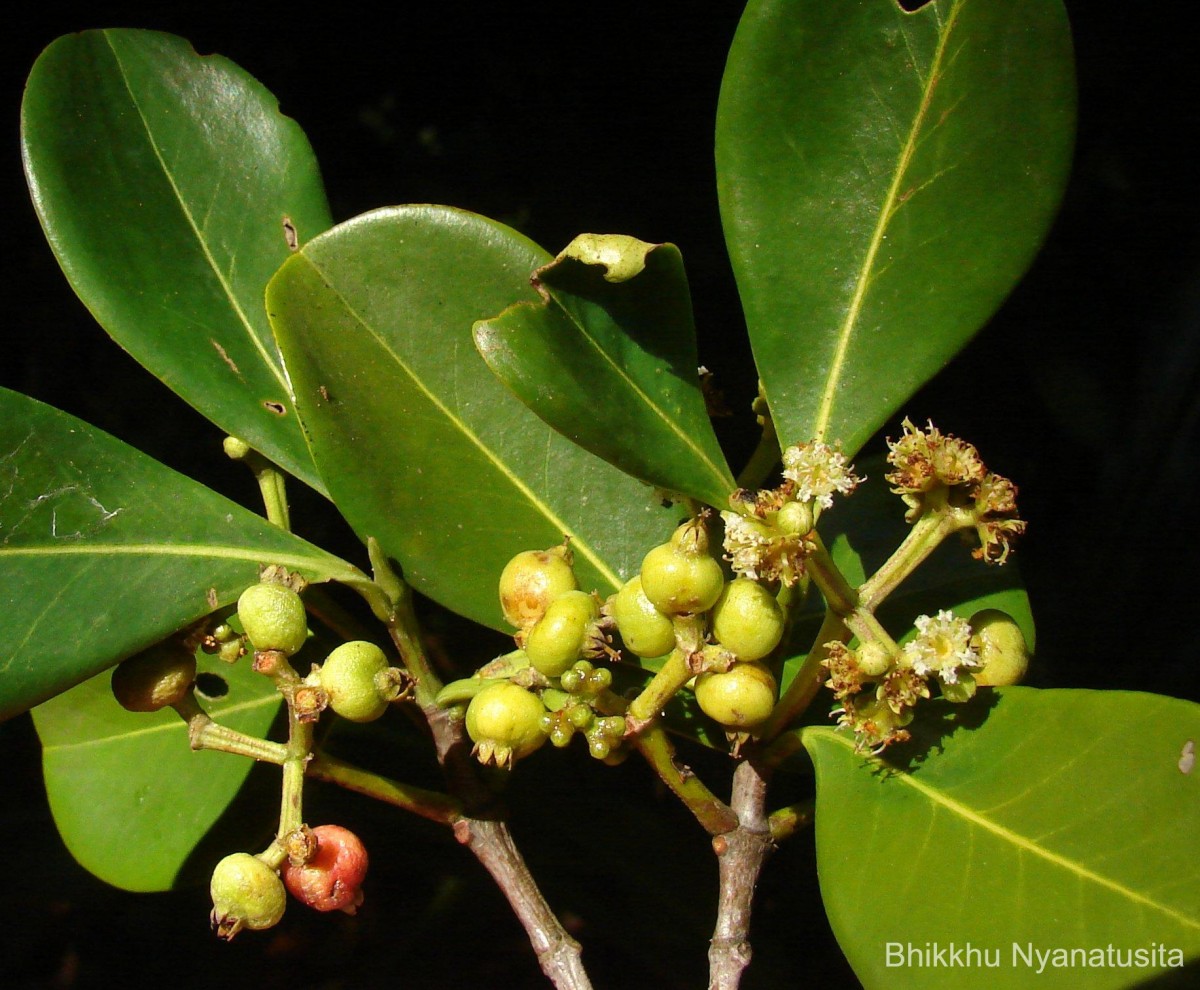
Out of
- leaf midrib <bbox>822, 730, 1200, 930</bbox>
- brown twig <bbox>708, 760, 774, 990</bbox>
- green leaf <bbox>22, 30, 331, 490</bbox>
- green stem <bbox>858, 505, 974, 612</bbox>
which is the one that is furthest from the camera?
green leaf <bbox>22, 30, 331, 490</bbox>

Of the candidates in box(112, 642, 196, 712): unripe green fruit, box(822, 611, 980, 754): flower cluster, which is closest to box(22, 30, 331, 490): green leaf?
box(112, 642, 196, 712): unripe green fruit

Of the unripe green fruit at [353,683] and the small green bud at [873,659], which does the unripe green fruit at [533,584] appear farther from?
the small green bud at [873,659]

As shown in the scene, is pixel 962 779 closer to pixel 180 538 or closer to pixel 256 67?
pixel 180 538

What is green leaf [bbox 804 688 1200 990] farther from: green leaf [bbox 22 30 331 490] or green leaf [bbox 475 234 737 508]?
green leaf [bbox 22 30 331 490]

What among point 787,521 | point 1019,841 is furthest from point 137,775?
point 1019,841

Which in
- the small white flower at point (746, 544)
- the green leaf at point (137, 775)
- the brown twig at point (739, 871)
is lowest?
the green leaf at point (137, 775)

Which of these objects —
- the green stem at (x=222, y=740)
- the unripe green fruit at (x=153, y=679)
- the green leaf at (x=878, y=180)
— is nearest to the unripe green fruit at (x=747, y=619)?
the green leaf at (x=878, y=180)
